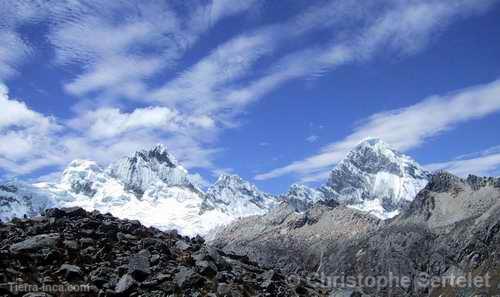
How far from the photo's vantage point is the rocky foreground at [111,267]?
34.4m

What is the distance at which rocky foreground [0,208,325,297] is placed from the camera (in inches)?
1353

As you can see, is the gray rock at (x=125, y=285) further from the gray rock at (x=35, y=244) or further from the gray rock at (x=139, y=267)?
the gray rock at (x=35, y=244)

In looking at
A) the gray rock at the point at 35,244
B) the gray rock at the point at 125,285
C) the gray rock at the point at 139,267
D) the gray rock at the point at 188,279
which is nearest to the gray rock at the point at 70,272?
the gray rock at the point at 125,285

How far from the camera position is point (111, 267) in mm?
38562

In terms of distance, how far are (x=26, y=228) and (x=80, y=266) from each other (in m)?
12.8

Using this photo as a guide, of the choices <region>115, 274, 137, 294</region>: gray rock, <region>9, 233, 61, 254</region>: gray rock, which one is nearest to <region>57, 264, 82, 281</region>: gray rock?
<region>115, 274, 137, 294</region>: gray rock

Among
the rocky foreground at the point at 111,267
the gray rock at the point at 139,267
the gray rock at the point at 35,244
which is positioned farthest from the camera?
the gray rock at the point at 35,244

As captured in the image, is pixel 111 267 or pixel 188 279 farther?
pixel 111 267

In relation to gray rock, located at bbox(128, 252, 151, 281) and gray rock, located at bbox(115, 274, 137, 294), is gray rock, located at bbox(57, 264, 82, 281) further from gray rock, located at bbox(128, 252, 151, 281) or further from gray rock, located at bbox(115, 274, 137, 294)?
gray rock, located at bbox(128, 252, 151, 281)

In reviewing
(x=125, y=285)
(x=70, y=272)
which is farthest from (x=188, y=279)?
(x=70, y=272)

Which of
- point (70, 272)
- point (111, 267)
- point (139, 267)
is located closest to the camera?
point (70, 272)

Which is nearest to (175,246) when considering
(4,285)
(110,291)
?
(110,291)

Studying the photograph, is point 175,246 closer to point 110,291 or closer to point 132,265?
point 132,265

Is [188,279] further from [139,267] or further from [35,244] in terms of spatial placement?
[35,244]
